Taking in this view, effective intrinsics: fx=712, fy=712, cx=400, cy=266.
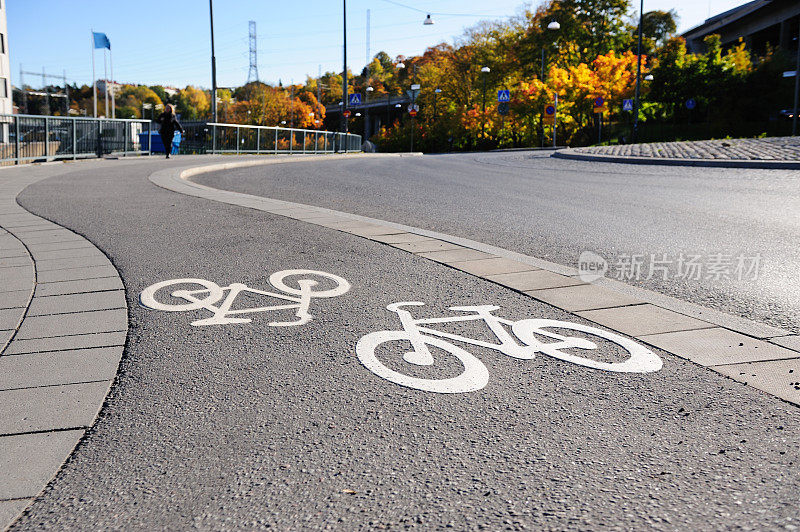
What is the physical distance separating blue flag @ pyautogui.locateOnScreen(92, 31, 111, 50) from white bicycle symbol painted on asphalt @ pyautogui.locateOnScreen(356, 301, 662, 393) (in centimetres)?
6733

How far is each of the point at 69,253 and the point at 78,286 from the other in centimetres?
147

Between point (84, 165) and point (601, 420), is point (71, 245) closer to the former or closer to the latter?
point (601, 420)

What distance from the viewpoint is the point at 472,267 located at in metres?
5.91

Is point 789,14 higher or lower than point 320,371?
higher

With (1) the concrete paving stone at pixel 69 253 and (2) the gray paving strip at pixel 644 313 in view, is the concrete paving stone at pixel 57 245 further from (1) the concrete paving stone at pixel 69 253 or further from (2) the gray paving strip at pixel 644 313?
(2) the gray paving strip at pixel 644 313

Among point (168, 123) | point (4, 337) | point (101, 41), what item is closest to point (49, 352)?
point (4, 337)

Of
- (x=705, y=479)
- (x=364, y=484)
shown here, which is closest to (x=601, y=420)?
(x=705, y=479)

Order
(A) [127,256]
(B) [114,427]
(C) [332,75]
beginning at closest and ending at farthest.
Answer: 1. (B) [114,427]
2. (A) [127,256]
3. (C) [332,75]

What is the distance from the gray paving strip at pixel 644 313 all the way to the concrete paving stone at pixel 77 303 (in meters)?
2.63

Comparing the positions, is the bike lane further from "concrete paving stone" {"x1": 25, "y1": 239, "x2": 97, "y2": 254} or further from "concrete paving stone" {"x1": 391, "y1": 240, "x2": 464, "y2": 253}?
"concrete paving stone" {"x1": 25, "y1": 239, "x2": 97, "y2": 254}

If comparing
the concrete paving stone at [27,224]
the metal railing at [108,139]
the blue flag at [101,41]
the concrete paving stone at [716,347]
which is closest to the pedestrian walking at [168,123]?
the metal railing at [108,139]

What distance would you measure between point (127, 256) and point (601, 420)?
4924mm

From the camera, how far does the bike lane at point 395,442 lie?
227 centimetres

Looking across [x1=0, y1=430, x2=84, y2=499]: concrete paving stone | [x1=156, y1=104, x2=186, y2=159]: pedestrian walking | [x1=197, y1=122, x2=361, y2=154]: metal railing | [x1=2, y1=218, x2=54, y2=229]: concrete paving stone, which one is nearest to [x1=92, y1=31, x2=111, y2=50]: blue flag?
[x1=197, y1=122, x2=361, y2=154]: metal railing
